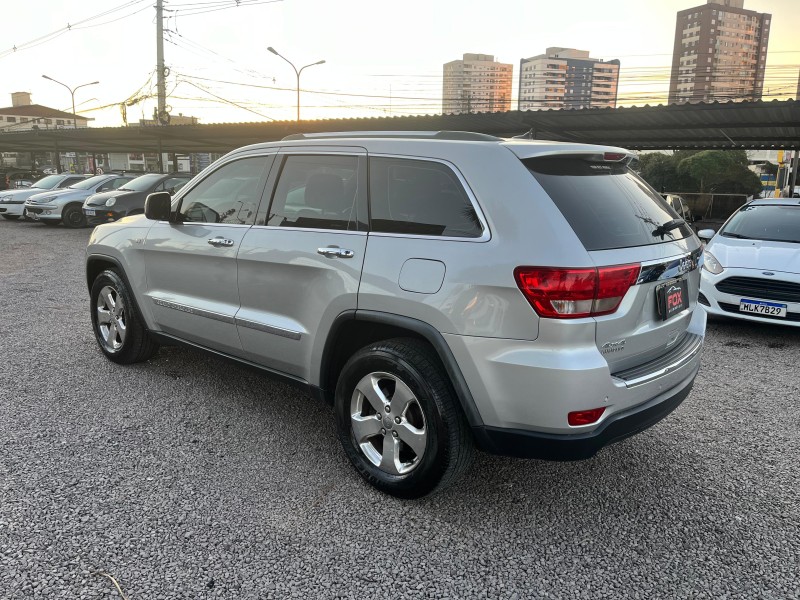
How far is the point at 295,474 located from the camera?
319cm

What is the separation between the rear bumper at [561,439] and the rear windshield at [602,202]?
76 cm

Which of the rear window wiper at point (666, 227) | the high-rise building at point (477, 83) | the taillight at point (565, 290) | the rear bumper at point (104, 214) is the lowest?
the rear bumper at point (104, 214)

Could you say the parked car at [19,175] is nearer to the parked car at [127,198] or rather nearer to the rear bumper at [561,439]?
the parked car at [127,198]

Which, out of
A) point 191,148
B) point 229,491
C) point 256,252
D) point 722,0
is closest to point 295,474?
point 229,491

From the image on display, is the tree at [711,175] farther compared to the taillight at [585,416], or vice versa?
the tree at [711,175]

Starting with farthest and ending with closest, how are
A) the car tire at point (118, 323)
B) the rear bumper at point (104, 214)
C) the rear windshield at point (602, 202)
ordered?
the rear bumper at point (104, 214), the car tire at point (118, 323), the rear windshield at point (602, 202)

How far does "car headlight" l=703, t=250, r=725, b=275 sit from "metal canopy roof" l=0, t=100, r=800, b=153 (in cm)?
721

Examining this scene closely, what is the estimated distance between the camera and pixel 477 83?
5766 centimetres

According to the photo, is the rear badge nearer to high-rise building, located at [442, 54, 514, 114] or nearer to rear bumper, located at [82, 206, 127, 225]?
A: rear bumper, located at [82, 206, 127, 225]

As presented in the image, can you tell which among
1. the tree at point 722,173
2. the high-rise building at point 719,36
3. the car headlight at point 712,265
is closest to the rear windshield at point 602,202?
the car headlight at point 712,265

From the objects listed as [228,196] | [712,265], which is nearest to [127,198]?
[228,196]

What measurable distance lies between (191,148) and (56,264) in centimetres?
2812

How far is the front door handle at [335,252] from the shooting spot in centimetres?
300

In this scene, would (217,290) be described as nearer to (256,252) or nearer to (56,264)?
(256,252)
